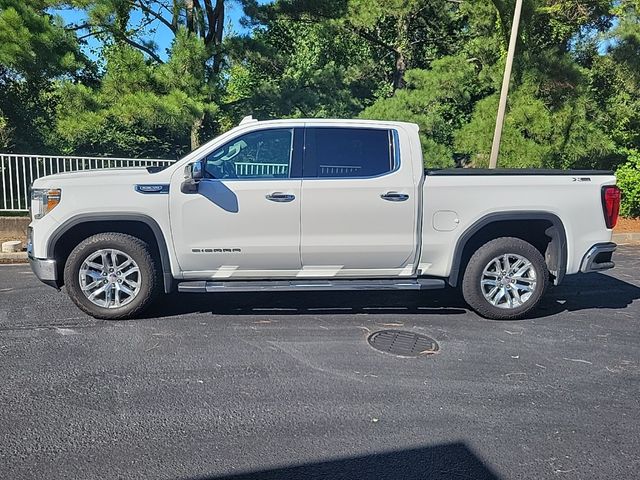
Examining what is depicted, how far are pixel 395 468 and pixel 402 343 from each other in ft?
6.22

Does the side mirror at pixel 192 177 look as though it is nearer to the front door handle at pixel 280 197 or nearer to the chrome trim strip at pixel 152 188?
the chrome trim strip at pixel 152 188

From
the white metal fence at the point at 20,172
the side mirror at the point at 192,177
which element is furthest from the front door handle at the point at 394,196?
the white metal fence at the point at 20,172

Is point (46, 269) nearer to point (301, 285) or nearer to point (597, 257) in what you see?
point (301, 285)

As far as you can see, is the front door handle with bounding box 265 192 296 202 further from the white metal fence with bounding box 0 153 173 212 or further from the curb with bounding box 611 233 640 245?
the curb with bounding box 611 233 640 245

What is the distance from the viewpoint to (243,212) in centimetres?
491

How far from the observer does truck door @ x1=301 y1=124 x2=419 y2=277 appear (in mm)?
4969

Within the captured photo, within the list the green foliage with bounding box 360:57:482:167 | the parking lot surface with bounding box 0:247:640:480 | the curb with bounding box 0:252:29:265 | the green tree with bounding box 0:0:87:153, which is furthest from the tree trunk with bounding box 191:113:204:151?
the parking lot surface with bounding box 0:247:640:480

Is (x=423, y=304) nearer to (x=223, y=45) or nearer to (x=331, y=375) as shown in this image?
(x=331, y=375)

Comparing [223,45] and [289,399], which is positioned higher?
[223,45]

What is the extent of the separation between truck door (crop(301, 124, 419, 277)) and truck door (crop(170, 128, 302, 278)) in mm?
145

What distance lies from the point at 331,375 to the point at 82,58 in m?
11.0

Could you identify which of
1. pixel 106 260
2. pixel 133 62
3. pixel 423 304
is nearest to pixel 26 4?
pixel 133 62

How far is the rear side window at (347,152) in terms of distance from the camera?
16.6 feet

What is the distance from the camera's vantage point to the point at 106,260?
499cm
